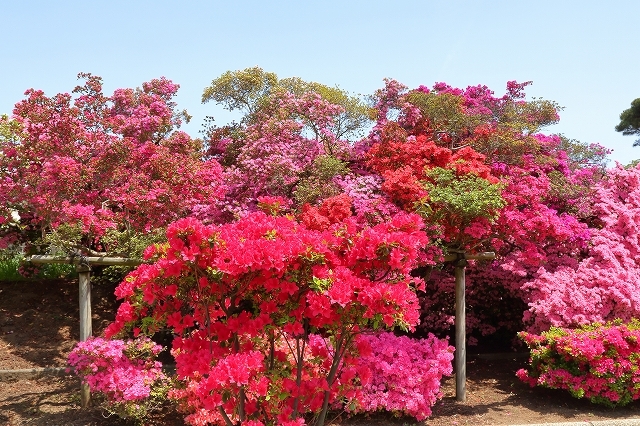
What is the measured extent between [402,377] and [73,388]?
14.7ft

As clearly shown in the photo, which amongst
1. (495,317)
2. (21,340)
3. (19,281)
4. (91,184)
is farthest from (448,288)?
(19,281)

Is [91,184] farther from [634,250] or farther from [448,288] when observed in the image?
[634,250]

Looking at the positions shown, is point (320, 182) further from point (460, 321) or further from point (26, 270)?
point (26, 270)

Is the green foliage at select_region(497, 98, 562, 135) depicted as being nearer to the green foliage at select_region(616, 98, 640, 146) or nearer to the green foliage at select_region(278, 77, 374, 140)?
the green foliage at select_region(278, 77, 374, 140)

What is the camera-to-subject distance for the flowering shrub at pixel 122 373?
249 inches

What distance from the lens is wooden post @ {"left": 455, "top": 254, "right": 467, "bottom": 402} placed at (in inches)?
300

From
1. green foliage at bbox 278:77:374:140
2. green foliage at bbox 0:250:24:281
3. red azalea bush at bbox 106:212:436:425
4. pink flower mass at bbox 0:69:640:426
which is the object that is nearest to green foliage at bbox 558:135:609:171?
pink flower mass at bbox 0:69:640:426

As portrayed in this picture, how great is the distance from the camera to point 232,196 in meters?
8.87

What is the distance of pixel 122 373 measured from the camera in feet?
20.9

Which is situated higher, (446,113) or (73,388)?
(446,113)

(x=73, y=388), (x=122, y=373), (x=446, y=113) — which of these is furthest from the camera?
(x=446, y=113)

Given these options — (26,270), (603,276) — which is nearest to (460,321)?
(603,276)

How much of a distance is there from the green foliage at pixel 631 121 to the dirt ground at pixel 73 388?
37.8 ft

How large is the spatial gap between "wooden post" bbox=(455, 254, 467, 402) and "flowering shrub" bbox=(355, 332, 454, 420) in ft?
1.71
